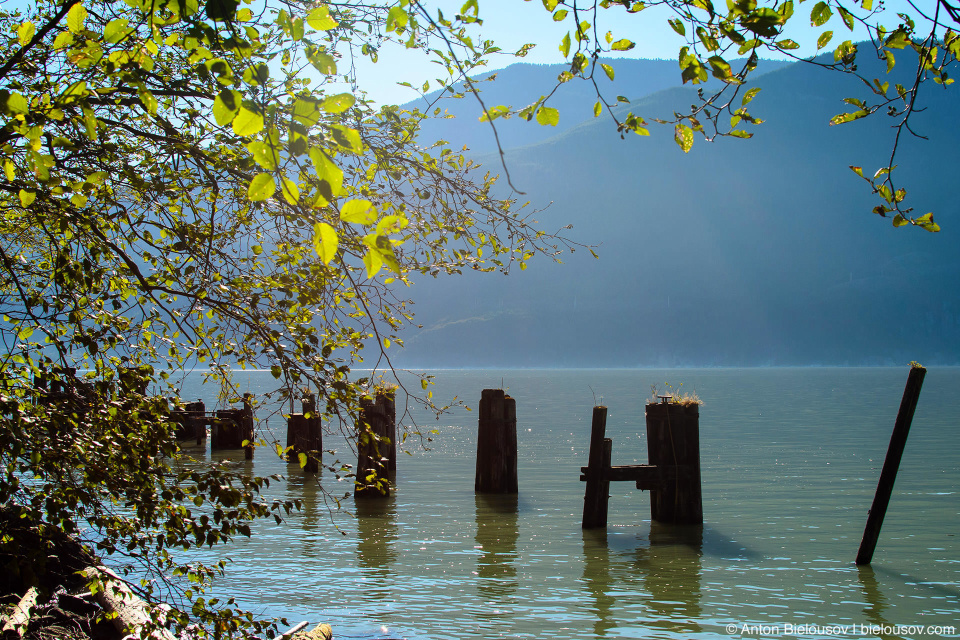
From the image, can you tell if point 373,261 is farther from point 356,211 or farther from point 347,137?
point 347,137

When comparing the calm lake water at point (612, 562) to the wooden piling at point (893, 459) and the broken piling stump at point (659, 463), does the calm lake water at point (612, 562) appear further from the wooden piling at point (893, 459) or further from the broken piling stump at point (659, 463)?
the broken piling stump at point (659, 463)

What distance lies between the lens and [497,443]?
619 inches

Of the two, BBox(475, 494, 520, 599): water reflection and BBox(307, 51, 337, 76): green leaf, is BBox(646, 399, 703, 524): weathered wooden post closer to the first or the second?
BBox(475, 494, 520, 599): water reflection

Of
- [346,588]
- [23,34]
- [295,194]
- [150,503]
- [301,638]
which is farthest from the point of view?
[346,588]

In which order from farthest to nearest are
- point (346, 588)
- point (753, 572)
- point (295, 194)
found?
point (753, 572) < point (346, 588) < point (295, 194)

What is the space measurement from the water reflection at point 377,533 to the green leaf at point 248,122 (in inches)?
360

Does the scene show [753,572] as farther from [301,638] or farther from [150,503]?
[150,503]

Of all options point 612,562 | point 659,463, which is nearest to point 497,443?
point 659,463

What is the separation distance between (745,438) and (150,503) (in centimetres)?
2981

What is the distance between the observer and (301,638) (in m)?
6.27

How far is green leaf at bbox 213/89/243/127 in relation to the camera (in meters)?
1.70

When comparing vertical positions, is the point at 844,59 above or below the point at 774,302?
below

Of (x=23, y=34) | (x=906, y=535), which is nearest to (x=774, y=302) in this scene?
(x=906, y=535)

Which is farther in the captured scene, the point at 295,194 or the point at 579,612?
the point at 579,612
